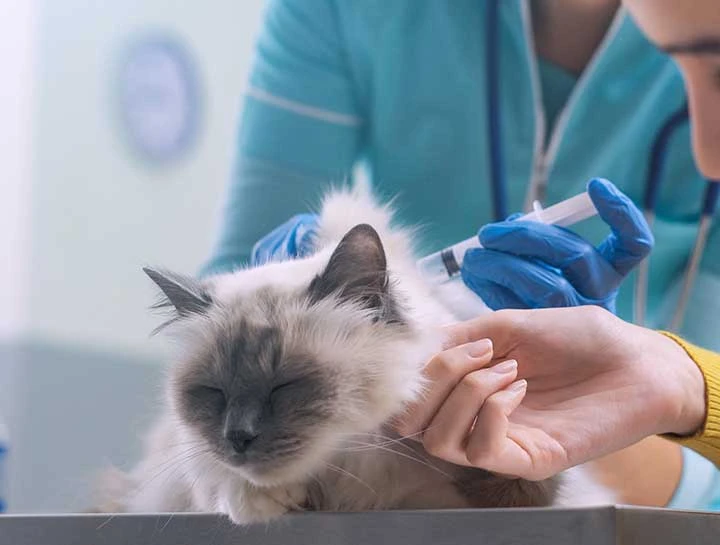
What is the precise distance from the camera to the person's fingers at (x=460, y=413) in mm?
636

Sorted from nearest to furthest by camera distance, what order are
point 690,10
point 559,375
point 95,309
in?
point 559,375 → point 690,10 → point 95,309

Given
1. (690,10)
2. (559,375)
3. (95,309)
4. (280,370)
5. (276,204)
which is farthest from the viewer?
(95,309)

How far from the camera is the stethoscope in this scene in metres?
1.30

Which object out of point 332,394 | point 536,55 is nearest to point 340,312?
point 332,394

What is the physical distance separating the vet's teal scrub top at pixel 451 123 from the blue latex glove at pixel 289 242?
0.96 ft

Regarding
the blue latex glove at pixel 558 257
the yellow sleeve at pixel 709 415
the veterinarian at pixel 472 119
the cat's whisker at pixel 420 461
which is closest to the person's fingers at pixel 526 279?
the blue latex glove at pixel 558 257

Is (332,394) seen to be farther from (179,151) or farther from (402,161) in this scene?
(179,151)

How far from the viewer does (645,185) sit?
1329 mm

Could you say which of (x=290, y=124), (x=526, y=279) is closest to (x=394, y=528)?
(x=526, y=279)

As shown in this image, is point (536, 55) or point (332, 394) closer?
point (332, 394)

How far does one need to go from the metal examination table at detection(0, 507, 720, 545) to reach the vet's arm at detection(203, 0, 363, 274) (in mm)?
710

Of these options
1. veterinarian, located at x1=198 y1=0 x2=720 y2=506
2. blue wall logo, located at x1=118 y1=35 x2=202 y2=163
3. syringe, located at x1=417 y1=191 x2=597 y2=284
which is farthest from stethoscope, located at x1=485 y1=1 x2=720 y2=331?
blue wall logo, located at x1=118 y1=35 x2=202 y2=163

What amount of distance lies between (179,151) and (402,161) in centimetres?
98

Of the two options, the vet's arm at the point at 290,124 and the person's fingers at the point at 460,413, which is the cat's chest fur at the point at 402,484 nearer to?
the person's fingers at the point at 460,413
